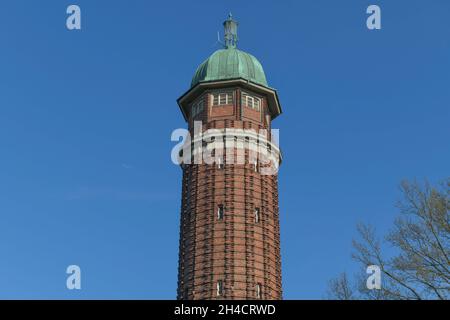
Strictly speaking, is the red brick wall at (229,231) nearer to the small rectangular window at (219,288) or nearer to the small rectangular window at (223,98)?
the small rectangular window at (219,288)

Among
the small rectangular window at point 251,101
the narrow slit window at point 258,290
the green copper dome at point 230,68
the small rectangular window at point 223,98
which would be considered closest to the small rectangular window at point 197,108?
the small rectangular window at point 223,98

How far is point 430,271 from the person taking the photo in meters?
28.6

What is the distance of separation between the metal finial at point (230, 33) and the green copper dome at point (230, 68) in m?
2.15

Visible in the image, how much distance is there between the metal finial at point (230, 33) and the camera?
227 feet

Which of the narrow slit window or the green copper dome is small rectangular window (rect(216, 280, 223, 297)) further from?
the green copper dome

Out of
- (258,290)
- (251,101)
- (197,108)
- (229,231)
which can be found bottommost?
(258,290)

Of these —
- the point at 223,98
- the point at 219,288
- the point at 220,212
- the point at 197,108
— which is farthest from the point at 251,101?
the point at 219,288

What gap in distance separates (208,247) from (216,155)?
356 inches

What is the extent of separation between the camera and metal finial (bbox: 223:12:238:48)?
69.2 m

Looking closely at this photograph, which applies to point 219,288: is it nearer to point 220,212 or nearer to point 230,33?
point 220,212

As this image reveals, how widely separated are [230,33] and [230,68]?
710 centimetres

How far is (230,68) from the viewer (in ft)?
211
